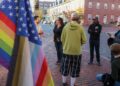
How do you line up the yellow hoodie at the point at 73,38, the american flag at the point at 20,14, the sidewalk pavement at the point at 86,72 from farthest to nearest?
the sidewalk pavement at the point at 86,72 → the yellow hoodie at the point at 73,38 → the american flag at the point at 20,14

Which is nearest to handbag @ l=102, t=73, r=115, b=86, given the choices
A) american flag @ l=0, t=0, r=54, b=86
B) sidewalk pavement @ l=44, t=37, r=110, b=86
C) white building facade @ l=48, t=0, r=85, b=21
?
sidewalk pavement @ l=44, t=37, r=110, b=86

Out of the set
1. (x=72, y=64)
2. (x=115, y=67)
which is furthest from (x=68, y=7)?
(x=115, y=67)

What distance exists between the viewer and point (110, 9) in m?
98.8

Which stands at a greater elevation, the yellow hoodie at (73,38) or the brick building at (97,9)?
the yellow hoodie at (73,38)

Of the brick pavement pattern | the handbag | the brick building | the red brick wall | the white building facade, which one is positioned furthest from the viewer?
the red brick wall

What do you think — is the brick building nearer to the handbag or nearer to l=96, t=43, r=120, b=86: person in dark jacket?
the handbag

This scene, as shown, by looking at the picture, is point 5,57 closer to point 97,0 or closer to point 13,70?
point 13,70

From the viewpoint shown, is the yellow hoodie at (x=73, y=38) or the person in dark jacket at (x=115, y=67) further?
the yellow hoodie at (x=73, y=38)

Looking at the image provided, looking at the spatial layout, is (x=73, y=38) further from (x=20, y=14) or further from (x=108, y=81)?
(x=20, y=14)

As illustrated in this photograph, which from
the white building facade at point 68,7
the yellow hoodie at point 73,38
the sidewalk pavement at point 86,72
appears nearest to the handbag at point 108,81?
the yellow hoodie at point 73,38

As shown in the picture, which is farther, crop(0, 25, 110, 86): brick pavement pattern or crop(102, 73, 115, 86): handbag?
crop(0, 25, 110, 86): brick pavement pattern

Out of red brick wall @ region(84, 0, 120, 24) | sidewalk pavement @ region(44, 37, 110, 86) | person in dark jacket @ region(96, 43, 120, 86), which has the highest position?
person in dark jacket @ region(96, 43, 120, 86)

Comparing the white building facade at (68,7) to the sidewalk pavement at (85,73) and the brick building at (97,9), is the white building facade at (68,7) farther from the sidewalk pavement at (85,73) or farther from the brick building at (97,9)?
the sidewalk pavement at (85,73)

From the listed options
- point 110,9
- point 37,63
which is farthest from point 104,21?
point 37,63
